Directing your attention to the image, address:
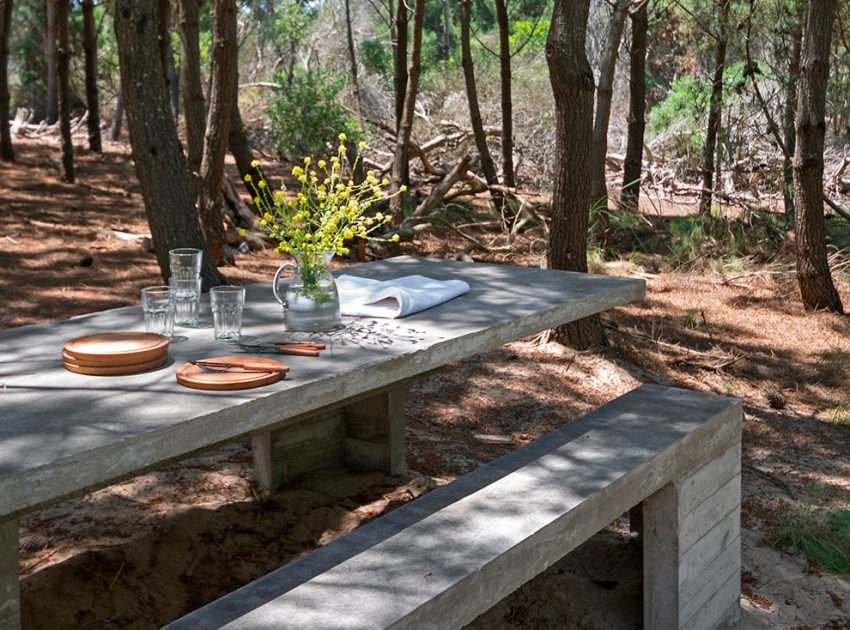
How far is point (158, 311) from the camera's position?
3.07 m

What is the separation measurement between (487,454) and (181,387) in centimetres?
274

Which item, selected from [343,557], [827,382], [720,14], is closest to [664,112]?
[720,14]

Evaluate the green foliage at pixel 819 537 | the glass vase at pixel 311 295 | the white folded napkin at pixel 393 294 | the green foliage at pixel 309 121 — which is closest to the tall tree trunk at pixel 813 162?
the green foliage at pixel 819 537

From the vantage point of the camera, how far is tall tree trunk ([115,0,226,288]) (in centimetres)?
543

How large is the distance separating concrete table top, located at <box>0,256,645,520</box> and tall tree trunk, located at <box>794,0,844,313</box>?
14.9ft

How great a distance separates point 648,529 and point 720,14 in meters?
9.07

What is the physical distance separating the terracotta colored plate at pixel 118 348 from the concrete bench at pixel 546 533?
695 millimetres

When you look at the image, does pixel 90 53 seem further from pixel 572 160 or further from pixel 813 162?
pixel 813 162

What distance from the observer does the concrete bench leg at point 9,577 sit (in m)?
2.72

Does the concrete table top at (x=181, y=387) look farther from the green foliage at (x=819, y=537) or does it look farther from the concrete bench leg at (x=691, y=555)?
the green foliage at (x=819, y=537)

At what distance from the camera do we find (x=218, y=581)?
360 centimetres

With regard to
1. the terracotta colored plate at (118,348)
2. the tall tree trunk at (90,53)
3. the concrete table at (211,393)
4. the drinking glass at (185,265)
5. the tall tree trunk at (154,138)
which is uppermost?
the tall tree trunk at (90,53)

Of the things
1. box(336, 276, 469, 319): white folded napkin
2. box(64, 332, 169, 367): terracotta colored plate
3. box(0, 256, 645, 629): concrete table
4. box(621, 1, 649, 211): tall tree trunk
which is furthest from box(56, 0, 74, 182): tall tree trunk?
box(64, 332, 169, 367): terracotta colored plate

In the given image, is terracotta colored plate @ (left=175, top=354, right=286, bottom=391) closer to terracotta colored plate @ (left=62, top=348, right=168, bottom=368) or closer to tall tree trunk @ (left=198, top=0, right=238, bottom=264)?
terracotta colored plate @ (left=62, top=348, right=168, bottom=368)
